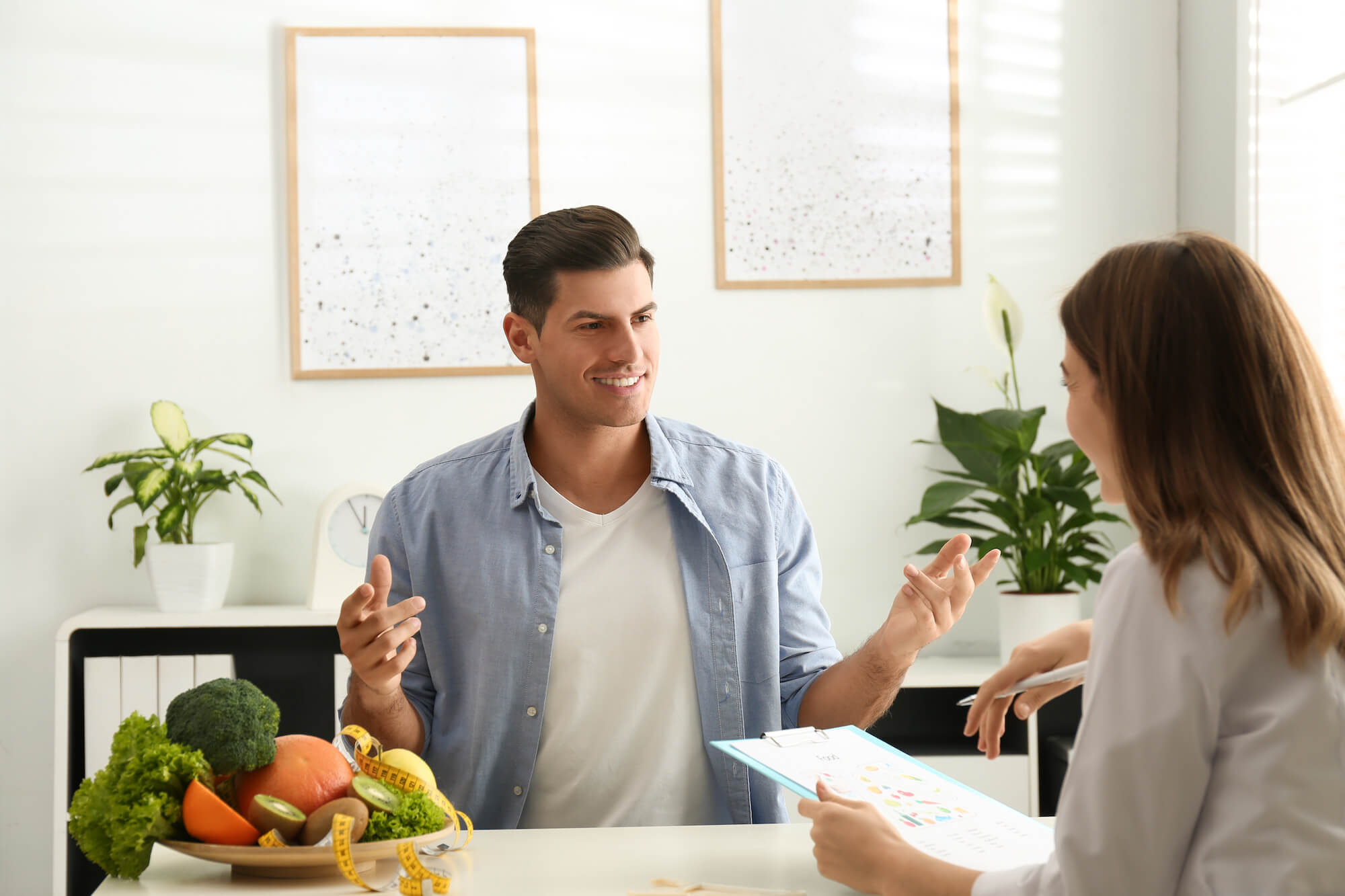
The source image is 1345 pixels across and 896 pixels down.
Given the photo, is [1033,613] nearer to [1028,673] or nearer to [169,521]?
[1028,673]

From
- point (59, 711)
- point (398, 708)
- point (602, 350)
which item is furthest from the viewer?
point (59, 711)

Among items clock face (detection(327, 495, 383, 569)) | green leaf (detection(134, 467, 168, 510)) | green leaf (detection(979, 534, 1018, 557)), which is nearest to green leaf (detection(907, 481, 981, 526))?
green leaf (detection(979, 534, 1018, 557))

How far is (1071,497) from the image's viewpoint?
2.53 metres

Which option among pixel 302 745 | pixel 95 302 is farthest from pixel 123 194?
pixel 302 745

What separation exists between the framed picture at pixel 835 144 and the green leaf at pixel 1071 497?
0.62 m

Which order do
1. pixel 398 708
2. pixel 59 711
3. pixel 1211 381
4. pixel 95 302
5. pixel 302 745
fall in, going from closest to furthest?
pixel 1211 381 < pixel 302 745 < pixel 398 708 < pixel 59 711 < pixel 95 302

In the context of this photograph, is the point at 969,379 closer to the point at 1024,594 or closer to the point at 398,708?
the point at 1024,594

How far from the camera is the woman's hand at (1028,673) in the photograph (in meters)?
1.14

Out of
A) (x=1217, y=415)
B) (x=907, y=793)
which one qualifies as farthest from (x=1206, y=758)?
(x=907, y=793)

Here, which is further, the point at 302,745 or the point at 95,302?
the point at 95,302

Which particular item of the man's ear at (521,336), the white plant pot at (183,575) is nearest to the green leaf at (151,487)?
the white plant pot at (183,575)

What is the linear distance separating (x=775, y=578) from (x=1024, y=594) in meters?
1.03

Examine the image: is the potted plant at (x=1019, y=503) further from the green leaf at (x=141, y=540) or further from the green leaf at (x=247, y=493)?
the green leaf at (x=141, y=540)

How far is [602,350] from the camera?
5.72ft
